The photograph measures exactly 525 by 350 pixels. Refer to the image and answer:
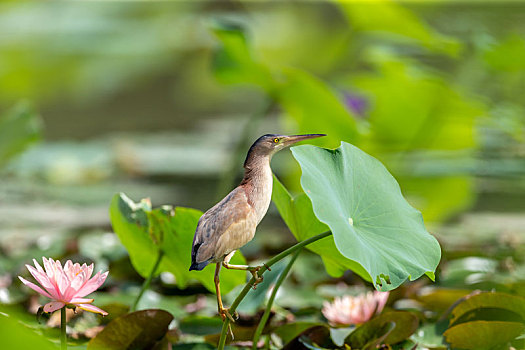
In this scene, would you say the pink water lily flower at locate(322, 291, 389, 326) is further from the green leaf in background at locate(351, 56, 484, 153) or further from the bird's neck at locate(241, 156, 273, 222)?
the green leaf in background at locate(351, 56, 484, 153)

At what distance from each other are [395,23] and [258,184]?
4.51 ft

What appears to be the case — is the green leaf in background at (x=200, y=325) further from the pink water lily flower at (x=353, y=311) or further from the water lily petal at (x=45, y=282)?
the water lily petal at (x=45, y=282)

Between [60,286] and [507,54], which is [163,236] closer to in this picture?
[60,286]

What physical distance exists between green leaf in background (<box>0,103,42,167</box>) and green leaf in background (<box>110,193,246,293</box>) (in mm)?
684

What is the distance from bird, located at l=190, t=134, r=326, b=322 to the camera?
0.51 metres

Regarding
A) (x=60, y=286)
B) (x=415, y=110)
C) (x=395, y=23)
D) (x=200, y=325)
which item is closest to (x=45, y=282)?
(x=60, y=286)

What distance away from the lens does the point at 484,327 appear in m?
0.69

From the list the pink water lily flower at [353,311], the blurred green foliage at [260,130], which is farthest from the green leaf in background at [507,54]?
the pink water lily flower at [353,311]

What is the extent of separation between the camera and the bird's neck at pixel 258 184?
53 centimetres

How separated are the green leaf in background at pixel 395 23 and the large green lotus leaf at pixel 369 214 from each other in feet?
3.79

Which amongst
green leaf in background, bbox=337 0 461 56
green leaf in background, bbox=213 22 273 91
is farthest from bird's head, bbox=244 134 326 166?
green leaf in background, bbox=337 0 461 56

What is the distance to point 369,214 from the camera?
1.94 feet

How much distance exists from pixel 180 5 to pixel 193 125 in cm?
142

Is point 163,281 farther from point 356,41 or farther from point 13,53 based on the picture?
point 13,53
